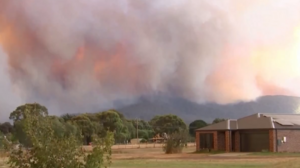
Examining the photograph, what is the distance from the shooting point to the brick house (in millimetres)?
56812

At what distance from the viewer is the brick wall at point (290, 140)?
186 ft

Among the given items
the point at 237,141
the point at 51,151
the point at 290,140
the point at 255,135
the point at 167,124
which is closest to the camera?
the point at 51,151

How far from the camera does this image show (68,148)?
48.2 ft

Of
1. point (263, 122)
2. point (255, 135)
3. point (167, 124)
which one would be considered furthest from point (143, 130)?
point (263, 122)

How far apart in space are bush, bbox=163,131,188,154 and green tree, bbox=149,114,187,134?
2931 inches

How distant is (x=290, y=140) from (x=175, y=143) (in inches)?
569

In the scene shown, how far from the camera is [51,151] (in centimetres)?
1454

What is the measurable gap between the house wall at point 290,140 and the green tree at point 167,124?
3228 inches

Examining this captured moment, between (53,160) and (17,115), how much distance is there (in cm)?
10843

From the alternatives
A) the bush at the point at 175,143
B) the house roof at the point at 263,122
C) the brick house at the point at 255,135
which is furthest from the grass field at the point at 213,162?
the bush at the point at 175,143

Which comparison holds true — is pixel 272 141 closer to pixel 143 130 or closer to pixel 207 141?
pixel 207 141

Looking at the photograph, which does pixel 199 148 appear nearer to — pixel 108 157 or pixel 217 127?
pixel 217 127

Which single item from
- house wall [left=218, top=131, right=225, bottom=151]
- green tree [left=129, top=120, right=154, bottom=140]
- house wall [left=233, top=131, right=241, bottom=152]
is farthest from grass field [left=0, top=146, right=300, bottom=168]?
green tree [left=129, top=120, right=154, bottom=140]

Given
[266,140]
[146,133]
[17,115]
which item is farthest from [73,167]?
[146,133]
